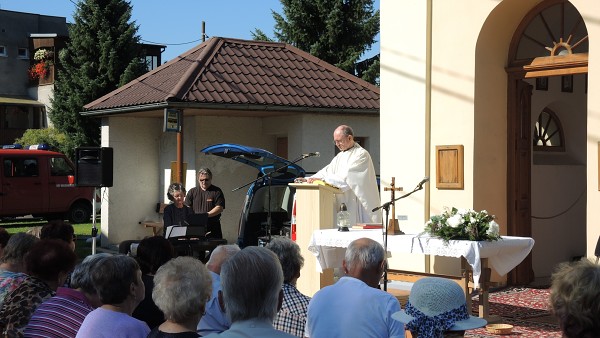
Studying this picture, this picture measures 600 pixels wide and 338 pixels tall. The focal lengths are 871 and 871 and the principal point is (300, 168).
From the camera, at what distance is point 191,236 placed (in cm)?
1120

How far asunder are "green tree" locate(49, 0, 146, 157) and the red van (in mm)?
9078

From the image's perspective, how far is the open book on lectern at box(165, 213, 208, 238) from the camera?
11.0 m

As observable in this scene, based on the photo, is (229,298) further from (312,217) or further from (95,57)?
(95,57)

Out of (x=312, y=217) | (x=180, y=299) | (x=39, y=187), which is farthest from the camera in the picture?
(x=39, y=187)

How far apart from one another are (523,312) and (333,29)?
23140 mm

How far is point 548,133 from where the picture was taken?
1322 cm

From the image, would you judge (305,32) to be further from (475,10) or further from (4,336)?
(4,336)

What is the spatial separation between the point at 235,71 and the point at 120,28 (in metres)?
18.8

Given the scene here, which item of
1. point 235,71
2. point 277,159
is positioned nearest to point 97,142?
point 235,71

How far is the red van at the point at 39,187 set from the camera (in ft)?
83.3

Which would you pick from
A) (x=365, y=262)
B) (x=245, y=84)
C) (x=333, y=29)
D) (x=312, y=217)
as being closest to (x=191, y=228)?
(x=312, y=217)

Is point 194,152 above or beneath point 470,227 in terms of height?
above

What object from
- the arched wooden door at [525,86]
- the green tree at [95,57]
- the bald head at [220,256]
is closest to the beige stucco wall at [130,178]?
the arched wooden door at [525,86]

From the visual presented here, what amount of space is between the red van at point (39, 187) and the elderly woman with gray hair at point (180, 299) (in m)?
22.3
